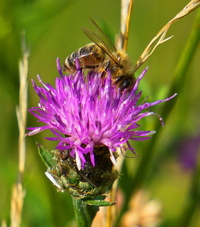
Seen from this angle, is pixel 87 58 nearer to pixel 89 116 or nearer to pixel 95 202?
pixel 89 116

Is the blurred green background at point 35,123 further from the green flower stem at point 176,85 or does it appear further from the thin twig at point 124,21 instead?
the thin twig at point 124,21

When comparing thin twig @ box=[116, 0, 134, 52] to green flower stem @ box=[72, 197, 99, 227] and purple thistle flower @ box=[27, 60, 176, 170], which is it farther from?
green flower stem @ box=[72, 197, 99, 227]

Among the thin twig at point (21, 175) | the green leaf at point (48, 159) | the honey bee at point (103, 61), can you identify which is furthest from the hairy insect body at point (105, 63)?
the green leaf at point (48, 159)

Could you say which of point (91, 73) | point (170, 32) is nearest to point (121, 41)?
point (91, 73)

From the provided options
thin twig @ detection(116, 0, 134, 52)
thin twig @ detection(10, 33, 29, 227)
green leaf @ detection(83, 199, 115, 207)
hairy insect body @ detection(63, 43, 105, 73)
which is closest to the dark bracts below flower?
green leaf @ detection(83, 199, 115, 207)

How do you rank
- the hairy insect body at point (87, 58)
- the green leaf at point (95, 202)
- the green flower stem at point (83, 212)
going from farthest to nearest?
the hairy insect body at point (87, 58) < the green flower stem at point (83, 212) < the green leaf at point (95, 202)

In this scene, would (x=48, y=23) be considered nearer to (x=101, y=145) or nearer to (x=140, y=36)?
(x=140, y=36)
